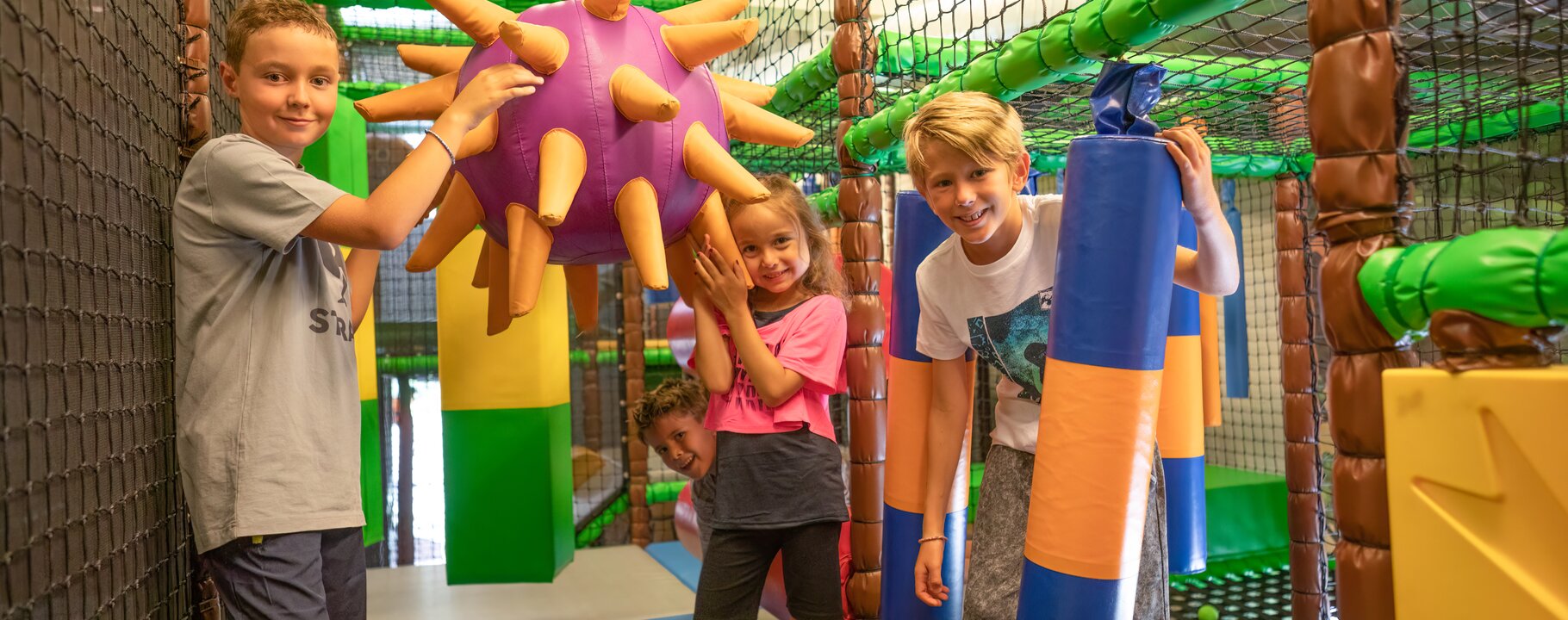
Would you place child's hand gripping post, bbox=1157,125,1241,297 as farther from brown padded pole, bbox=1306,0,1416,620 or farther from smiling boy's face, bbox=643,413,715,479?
smiling boy's face, bbox=643,413,715,479

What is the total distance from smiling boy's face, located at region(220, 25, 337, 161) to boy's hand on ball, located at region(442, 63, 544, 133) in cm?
18

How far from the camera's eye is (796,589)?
164 cm

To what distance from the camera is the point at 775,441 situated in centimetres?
162

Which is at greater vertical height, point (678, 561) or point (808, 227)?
point (808, 227)

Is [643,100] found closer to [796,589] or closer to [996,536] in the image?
[996,536]

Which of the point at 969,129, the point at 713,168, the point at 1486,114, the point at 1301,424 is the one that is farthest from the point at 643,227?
the point at 1301,424

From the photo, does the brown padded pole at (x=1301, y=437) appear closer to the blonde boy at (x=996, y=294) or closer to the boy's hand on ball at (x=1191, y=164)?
the blonde boy at (x=996, y=294)

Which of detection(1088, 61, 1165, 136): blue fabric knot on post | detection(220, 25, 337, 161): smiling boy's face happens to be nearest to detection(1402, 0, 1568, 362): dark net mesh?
detection(1088, 61, 1165, 136): blue fabric knot on post

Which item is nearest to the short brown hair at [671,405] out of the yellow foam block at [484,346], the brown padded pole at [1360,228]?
the yellow foam block at [484,346]

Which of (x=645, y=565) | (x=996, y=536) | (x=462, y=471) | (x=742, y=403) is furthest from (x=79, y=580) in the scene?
(x=645, y=565)

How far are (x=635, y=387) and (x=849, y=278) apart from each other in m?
2.01

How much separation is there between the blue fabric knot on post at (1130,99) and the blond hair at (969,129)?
0.13m

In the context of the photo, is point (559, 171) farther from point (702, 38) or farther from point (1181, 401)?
point (1181, 401)

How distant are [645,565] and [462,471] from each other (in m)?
1.01
